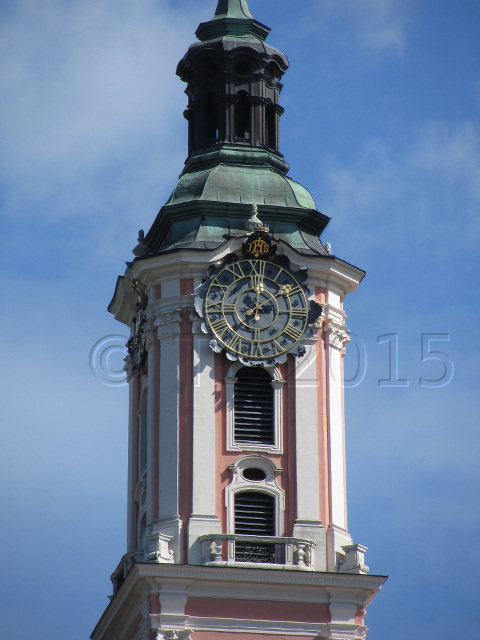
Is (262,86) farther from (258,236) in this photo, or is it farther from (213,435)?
(213,435)

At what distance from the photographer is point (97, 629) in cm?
5456

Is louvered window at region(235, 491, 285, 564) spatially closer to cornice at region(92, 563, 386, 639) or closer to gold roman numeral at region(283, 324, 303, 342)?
cornice at region(92, 563, 386, 639)

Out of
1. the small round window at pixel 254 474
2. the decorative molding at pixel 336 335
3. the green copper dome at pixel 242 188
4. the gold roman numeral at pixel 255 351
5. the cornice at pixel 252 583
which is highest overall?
the green copper dome at pixel 242 188

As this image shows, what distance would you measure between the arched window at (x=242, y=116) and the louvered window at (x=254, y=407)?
664 centimetres

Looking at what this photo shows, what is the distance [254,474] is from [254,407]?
156 centimetres

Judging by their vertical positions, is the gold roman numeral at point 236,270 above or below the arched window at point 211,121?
below

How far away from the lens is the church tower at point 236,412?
50688 mm

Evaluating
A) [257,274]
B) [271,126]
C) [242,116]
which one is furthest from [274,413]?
[242,116]

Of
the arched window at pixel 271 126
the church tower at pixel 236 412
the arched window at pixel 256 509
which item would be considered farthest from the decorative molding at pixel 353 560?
the arched window at pixel 271 126

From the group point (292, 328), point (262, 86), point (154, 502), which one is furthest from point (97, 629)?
point (262, 86)

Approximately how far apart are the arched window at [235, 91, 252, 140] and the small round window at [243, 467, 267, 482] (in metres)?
8.77

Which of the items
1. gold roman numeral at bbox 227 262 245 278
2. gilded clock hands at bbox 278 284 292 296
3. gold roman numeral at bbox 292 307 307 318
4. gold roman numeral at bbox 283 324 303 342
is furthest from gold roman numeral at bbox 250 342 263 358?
gold roman numeral at bbox 227 262 245 278

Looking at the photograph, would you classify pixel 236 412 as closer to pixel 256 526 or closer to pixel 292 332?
pixel 292 332

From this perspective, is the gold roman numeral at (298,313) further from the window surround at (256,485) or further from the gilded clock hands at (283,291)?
the window surround at (256,485)
